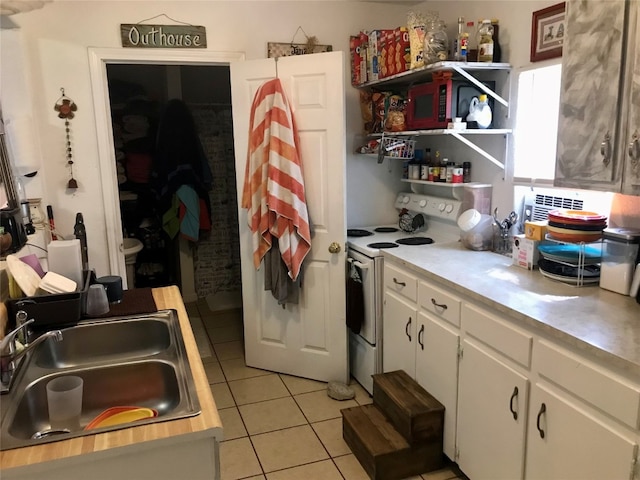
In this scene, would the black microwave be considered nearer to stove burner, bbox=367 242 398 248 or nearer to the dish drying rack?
stove burner, bbox=367 242 398 248

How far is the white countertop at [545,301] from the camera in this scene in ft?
5.17

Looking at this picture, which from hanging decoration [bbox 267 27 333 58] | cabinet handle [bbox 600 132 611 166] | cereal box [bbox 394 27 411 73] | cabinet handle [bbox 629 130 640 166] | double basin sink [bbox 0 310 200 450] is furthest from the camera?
hanging decoration [bbox 267 27 333 58]

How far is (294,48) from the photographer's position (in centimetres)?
335

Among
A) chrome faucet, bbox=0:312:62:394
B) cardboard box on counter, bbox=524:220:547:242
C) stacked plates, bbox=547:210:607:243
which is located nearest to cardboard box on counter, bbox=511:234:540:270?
cardboard box on counter, bbox=524:220:547:242

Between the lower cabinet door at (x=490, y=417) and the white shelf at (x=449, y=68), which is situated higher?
the white shelf at (x=449, y=68)

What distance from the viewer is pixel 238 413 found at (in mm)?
2982

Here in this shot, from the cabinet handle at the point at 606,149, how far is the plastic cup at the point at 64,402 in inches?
76.2

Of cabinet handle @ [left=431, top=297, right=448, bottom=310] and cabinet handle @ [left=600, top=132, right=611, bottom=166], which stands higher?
cabinet handle @ [left=600, top=132, right=611, bottom=166]

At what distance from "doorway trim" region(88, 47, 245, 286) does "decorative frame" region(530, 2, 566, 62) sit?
5.71 feet

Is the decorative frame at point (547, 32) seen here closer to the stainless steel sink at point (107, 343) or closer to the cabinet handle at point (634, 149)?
the cabinet handle at point (634, 149)

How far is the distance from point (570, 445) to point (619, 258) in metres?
0.77

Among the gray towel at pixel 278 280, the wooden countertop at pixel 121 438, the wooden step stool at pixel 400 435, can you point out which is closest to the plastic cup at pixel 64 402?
the wooden countertop at pixel 121 438

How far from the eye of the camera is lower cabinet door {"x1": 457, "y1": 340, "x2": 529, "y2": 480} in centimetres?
192

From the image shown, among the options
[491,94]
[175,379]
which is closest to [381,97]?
[491,94]
